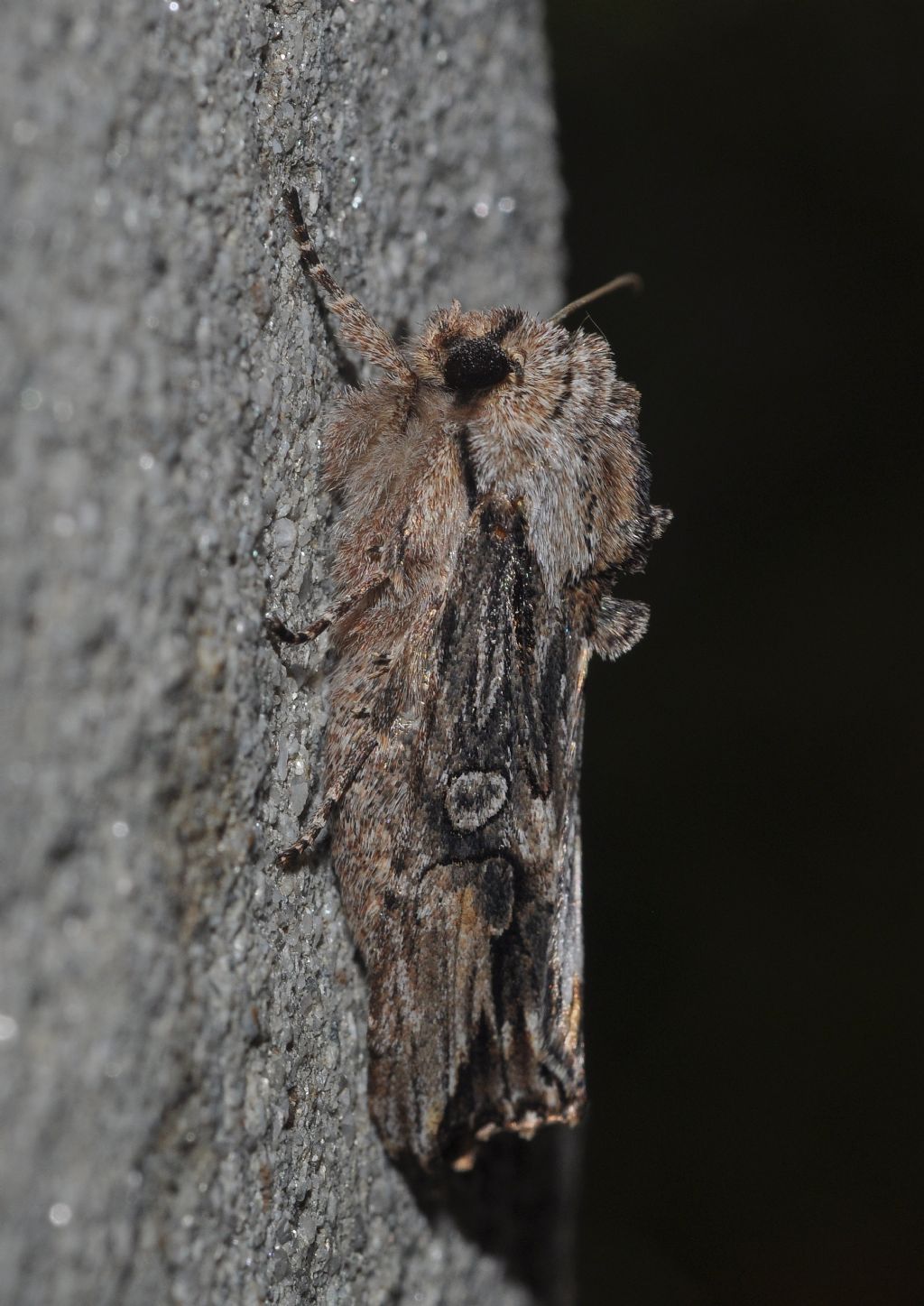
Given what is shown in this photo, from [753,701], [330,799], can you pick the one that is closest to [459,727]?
[330,799]

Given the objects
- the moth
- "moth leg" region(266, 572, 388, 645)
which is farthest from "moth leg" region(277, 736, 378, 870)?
"moth leg" region(266, 572, 388, 645)

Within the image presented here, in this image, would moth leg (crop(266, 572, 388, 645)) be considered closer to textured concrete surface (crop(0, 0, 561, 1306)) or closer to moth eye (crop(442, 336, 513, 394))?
textured concrete surface (crop(0, 0, 561, 1306))

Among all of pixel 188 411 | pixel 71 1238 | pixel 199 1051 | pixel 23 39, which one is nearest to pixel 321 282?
pixel 188 411

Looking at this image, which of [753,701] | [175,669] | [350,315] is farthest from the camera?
[753,701]

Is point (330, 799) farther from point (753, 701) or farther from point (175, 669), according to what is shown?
point (753, 701)

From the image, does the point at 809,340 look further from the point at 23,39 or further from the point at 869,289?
the point at 23,39

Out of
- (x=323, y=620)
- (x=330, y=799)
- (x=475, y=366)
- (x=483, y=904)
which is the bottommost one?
(x=483, y=904)

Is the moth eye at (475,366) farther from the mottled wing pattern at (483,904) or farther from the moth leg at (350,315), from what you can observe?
the mottled wing pattern at (483,904)
